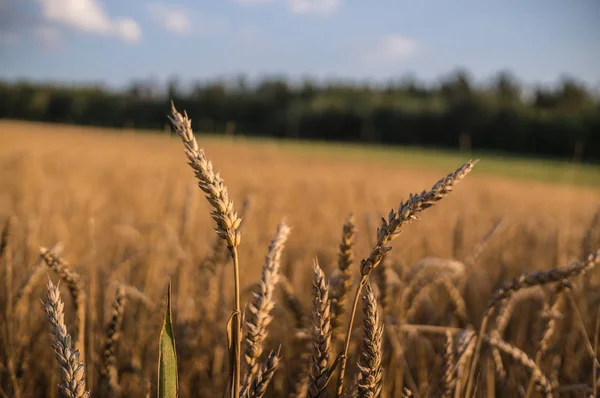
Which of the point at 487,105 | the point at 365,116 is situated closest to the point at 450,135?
the point at 487,105

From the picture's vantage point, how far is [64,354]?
0.55 m

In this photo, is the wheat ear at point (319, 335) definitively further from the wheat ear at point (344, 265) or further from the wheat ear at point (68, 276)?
the wheat ear at point (68, 276)

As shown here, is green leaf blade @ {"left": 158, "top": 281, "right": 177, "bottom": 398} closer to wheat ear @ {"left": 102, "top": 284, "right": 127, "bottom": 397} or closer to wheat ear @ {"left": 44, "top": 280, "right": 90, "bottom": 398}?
wheat ear @ {"left": 44, "top": 280, "right": 90, "bottom": 398}

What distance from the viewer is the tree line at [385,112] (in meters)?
46.2

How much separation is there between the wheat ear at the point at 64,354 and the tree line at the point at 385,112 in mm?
42137

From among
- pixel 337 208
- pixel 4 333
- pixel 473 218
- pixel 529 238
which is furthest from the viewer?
pixel 337 208

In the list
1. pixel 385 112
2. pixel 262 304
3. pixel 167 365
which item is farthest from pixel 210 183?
pixel 385 112

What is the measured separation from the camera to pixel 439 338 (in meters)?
1.91

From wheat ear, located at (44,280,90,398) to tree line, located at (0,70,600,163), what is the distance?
Result: 42.1m

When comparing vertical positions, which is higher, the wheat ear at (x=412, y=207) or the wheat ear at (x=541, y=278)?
the wheat ear at (x=412, y=207)

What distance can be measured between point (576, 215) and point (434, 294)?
3189 mm

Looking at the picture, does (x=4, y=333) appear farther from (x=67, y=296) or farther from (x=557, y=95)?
(x=557, y=95)

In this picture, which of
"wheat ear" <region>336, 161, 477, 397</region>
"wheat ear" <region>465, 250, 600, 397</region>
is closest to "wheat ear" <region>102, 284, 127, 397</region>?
"wheat ear" <region>336, 161, 477, 397</region>

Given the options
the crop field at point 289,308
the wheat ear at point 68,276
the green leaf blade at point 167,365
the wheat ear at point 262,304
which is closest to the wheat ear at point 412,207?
the crop field at point 289,308
